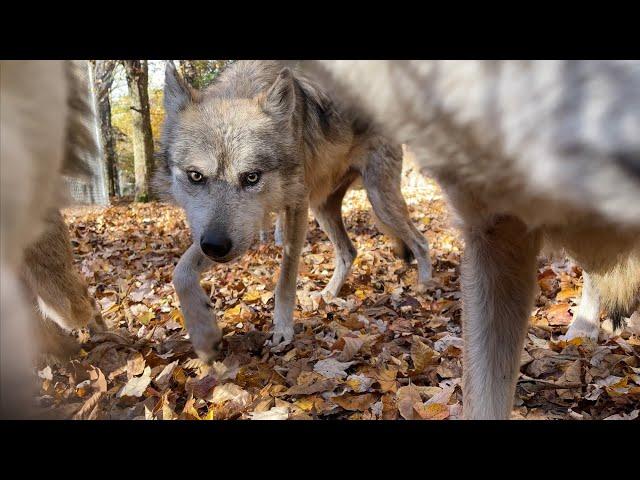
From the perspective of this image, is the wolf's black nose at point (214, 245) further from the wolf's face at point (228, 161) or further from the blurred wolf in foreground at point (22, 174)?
the blurred wolf in foreground at point (22, 174)

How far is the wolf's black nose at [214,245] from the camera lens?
4.01 m

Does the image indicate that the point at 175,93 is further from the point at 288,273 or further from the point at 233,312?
the point at 233,312

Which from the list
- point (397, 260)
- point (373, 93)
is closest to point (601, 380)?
point (373, 93)

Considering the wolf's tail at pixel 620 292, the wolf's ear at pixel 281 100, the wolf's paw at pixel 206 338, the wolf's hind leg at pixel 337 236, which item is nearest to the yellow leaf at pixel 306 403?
the wolf's paw at pixel 206 338

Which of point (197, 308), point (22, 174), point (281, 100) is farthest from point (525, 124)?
point (281, 100)

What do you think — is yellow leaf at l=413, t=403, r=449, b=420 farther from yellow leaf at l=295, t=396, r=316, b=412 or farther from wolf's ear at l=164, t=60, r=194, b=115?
wolf's ear at l=164, t=60, r=194, b=115

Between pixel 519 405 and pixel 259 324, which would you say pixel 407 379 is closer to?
pixel 519 405

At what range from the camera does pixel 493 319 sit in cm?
227

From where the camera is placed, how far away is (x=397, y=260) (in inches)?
280

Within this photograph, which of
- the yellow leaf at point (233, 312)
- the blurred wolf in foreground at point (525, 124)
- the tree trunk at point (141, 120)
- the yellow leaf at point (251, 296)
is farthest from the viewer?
the tree trunk at point (141, 120)

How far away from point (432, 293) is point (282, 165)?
6.71 ft

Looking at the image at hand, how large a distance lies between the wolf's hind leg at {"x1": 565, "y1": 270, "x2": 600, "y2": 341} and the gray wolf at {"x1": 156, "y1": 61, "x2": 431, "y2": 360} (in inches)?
80.7

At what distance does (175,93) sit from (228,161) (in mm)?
866

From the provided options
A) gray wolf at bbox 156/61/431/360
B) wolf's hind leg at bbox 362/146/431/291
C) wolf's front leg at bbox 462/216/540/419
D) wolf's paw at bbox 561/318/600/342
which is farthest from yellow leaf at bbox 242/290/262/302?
wolf's front leg at bbox 462/216/540/419
